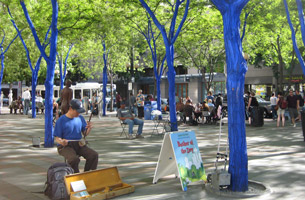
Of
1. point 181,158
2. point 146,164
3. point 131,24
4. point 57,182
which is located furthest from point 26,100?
point 181,158

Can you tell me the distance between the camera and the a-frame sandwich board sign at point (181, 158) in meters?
6.07

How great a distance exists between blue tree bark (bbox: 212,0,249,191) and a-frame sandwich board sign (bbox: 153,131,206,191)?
74 centimetres

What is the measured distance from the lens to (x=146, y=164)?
323 inches

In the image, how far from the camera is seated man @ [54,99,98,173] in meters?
5.97

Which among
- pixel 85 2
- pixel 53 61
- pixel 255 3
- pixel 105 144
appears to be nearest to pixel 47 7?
pixel 85 2

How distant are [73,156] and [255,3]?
539 inches

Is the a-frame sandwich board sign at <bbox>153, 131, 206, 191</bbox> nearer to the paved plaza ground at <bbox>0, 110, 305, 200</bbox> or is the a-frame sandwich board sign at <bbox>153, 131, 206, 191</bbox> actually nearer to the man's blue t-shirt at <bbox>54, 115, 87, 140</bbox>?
the paved plaza ground at <bbox>0, 110, 305, 200</bbox>

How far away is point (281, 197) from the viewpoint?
17.8 ft

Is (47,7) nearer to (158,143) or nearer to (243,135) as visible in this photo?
(158,143)

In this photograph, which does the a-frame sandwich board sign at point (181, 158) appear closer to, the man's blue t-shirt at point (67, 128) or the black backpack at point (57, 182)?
the man's blue t-shirt at point (67, 128)

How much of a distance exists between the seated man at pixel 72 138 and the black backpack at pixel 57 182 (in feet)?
1.13

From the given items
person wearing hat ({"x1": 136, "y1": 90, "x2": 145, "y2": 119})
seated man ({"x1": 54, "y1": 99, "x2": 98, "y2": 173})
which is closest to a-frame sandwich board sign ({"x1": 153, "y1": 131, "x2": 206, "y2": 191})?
seated man ({"x1": 54, "y1": 99, "x2": 98, "y2": 173})

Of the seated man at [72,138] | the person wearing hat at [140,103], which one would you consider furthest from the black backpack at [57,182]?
the person wearing hat at [140,103]

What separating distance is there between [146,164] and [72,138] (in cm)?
261
